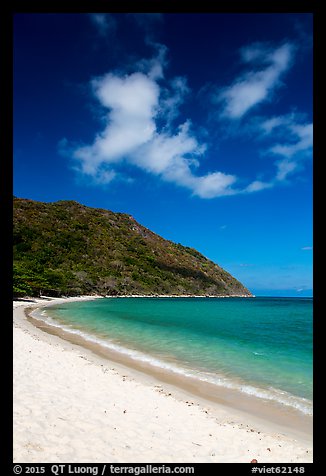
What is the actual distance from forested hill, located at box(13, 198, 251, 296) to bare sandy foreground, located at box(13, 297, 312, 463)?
5708 cm

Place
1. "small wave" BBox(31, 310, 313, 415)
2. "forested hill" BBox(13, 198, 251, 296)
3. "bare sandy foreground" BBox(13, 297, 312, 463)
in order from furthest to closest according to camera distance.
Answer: "forested hill" BBox(13, 198, 251, 296) < "small wave" BBox(31, 310, 313, 415) < "bare sandy foreground" BBox(13, 297, 312, 463)

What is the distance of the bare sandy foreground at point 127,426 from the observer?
5957 millimetres

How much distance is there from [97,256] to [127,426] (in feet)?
354

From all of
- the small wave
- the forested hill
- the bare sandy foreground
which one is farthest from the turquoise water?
the forested hill

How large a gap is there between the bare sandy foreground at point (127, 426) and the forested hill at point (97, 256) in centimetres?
5708

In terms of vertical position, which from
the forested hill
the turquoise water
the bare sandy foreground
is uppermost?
the forested hill

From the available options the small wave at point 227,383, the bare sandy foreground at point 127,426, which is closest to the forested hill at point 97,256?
the small wave at point 227,383

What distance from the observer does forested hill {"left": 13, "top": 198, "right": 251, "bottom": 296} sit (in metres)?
95.2

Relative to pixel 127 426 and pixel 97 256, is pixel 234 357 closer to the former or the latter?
pixel 127 426

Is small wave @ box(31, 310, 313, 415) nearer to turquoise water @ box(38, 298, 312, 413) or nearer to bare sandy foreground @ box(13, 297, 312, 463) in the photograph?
turquoise water @ box(38, 298, 312, 413)

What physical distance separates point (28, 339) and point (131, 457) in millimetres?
13574

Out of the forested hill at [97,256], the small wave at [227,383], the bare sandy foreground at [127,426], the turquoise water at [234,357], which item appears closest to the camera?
the bare sandy foreground at [127,426]

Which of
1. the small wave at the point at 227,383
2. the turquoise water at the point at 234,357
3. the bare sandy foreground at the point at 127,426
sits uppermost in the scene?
the bare sandy foreground at the point at 127,426

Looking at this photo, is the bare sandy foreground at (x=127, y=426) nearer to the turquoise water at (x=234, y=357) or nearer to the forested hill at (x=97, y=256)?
the turquoise water at (x=234, y=357)
